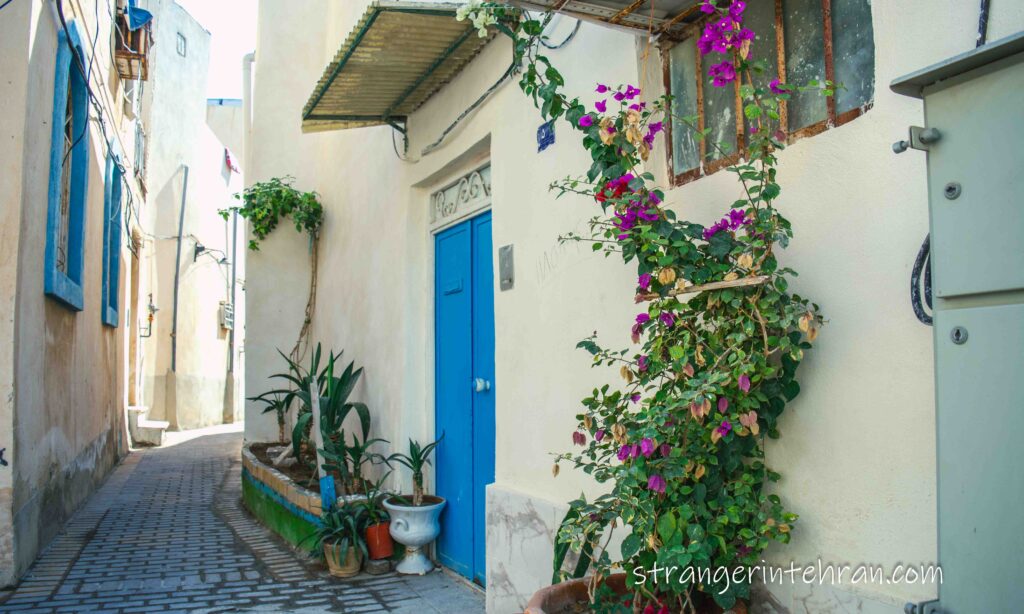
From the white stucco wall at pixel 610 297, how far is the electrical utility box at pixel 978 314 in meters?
0.46

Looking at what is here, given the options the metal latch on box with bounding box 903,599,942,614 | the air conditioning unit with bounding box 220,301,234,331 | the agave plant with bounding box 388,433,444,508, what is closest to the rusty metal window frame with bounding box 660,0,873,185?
the metal latch on box with bounding box 903,599,942,614

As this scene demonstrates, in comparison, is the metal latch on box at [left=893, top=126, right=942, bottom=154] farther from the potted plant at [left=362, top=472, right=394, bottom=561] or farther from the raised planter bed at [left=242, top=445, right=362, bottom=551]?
the raised planter bed at [left=242, top=445, right=362, bottom=551]

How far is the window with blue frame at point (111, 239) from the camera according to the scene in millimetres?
8594

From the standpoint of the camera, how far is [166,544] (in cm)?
599

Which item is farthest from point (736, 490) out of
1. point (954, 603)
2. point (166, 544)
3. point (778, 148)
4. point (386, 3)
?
point (166, 544)

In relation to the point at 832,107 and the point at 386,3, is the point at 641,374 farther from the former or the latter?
the point at 386,3

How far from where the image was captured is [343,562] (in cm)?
490

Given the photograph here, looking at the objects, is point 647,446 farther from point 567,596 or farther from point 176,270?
point 176,270

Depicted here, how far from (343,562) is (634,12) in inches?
145

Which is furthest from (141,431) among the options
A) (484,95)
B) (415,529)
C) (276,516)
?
(484,95)

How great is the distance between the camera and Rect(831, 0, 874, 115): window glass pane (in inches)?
86.8

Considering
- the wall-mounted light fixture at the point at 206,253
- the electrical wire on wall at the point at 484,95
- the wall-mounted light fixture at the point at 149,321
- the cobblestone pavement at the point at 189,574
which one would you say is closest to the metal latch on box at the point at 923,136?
the electrical wire on wall at the point at 484,95

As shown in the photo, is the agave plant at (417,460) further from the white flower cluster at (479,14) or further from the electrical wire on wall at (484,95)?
the white flower cluster at (479,14)

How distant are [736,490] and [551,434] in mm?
1422
